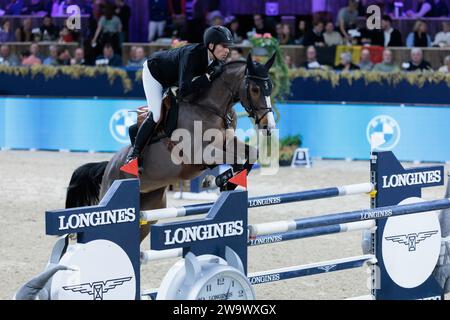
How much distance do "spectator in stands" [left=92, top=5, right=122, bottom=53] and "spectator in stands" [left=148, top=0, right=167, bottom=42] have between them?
→ 61 centimetres

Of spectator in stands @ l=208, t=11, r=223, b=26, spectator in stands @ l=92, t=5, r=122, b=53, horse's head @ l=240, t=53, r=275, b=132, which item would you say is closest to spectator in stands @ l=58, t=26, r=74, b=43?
spectator in stands @ l=92, t=5, r=122, b=53

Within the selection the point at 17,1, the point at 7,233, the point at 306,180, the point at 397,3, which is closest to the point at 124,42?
the point at 17,1

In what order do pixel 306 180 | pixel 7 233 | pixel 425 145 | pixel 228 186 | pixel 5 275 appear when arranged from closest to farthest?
pixel 228 186
pixel 5 275
pixel 7 233
pixel 306 180
pixel 425 145

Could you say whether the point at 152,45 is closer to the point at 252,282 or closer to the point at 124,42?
the point at 124,42

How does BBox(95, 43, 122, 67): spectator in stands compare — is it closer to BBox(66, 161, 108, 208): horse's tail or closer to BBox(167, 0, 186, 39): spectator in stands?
BBox(167, 0, 186, 39): spectator in stands

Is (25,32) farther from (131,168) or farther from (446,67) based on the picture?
(131,168)

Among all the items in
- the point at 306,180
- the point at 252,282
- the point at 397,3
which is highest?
the point at 397,3

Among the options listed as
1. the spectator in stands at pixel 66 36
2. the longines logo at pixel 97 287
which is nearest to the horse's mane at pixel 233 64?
the longines logo at pixel 97 287

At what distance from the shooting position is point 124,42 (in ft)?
56.0

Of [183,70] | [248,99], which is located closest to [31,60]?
[183,70]

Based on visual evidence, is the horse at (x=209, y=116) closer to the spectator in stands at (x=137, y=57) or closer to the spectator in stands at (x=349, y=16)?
the spectator in stands at (x=137, y=57)

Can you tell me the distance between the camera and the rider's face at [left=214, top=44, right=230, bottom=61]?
6.58 m

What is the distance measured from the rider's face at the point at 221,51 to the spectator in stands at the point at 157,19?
10531 mm

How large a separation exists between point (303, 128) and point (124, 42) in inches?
188
